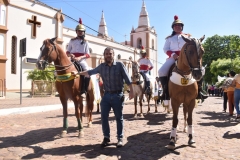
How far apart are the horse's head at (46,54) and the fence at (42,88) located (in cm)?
1427

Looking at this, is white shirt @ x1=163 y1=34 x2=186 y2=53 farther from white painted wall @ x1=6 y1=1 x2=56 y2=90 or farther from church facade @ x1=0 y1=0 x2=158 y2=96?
white painted wall @ x1=6 y1=1 x2=56 y2=90

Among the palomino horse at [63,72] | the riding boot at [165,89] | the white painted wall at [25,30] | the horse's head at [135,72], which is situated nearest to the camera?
the palomino horse at [63,72]

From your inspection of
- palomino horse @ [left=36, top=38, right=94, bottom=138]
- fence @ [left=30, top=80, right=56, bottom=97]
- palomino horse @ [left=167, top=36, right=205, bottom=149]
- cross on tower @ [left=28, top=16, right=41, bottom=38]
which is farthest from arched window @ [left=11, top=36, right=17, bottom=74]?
palomino horse @ [left=167, top=36, right=205, bottom=149]

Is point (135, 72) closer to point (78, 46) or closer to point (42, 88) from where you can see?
point (78, 46)

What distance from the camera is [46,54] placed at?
5652 mm

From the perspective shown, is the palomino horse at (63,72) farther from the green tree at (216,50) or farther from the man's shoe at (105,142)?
the green tree at (216,50)

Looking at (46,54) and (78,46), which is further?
(78,46)

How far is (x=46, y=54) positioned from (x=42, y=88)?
14.9m

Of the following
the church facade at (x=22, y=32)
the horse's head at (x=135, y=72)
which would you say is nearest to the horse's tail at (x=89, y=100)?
the horse's head at (x=135, y=72)

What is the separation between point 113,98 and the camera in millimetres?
4930

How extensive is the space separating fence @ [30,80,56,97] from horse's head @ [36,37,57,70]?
46.8ft

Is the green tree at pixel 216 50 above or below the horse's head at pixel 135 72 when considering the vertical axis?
above

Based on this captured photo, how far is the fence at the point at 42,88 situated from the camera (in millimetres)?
19125

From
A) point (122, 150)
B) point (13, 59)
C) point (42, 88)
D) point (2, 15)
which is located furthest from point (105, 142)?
point (13, 59)
